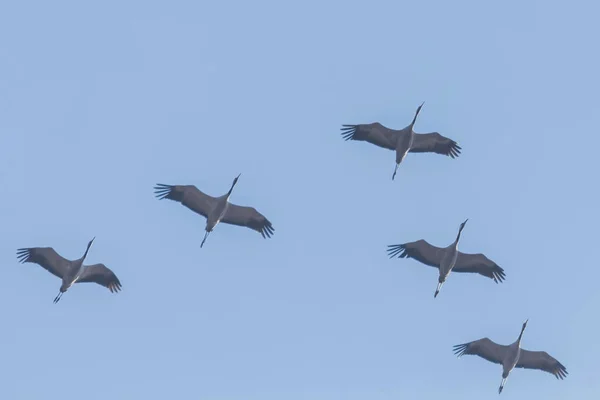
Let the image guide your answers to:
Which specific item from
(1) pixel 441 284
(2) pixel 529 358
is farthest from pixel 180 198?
(2) pixel 529 358

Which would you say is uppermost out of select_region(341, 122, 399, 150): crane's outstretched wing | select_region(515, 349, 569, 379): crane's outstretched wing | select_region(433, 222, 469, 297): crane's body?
select_region(341, 122, 399, 150): crane's outstretched wing

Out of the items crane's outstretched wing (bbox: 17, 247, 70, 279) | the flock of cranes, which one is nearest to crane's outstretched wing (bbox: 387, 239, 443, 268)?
the flock of cranes

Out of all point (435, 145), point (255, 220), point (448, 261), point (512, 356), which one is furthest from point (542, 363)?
point (255, 220)

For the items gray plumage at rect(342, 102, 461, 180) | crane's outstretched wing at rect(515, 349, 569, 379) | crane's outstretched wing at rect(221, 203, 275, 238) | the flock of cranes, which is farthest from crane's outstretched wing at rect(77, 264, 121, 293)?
crane's outstretched wing at rect(515, 349, 569, 379)

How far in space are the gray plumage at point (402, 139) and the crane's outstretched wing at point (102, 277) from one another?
10094 millimetres

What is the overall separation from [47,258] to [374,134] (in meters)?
12.9

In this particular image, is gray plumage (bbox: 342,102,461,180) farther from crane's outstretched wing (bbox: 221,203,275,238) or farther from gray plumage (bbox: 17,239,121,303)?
gray plumage (bbox: 17,239,121,303)

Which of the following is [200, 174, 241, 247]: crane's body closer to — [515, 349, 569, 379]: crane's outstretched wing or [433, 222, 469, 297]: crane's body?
[433, 222, 469, 297]: crane's body

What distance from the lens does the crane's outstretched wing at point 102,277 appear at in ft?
198

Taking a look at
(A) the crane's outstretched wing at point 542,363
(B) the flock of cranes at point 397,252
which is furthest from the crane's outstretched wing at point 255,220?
(A) the crane's outstretched wing at point 542,363

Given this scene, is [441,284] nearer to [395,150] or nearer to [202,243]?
[395,150]

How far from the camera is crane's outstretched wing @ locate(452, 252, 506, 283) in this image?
198 ft

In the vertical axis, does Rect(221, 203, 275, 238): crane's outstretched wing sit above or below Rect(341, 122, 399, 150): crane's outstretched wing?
below

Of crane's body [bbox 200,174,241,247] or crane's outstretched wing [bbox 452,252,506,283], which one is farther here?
crane's outstretched wing [bbox 452,252,506,283]
